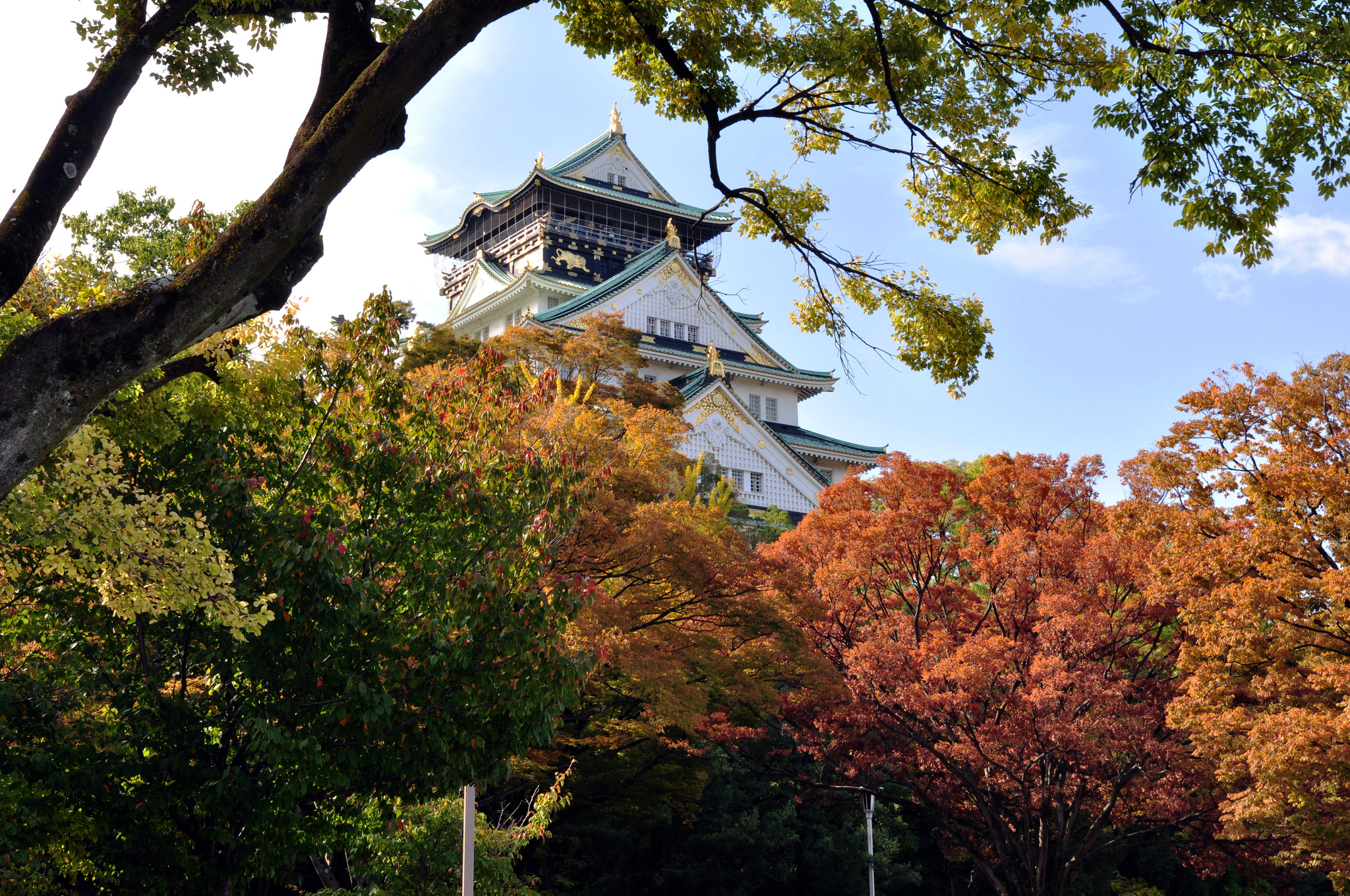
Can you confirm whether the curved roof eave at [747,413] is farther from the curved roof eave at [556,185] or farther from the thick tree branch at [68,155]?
the thick tree branch at [68,155]

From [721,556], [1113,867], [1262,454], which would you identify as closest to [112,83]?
[721,556]

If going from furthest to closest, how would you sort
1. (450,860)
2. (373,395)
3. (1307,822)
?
(1307,822) → (450,860) → (373,395)

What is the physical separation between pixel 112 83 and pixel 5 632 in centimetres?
502

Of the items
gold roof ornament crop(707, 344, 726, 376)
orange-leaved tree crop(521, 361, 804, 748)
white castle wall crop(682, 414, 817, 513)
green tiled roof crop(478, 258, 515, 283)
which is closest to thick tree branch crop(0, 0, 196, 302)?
orange-leaved tree crop(521, 361, 804, 748)

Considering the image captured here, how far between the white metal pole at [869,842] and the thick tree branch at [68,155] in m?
17.6

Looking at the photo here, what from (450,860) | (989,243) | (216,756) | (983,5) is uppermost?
(983,5)

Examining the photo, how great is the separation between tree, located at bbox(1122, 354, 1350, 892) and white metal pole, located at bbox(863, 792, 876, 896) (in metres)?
6.52

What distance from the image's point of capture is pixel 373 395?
28.8ft

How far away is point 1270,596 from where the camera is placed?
44.1 feet

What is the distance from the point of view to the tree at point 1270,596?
13109 mm

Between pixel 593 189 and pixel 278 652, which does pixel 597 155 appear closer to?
pixel 593 189

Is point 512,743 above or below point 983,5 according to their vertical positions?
below

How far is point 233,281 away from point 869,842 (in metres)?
18.2

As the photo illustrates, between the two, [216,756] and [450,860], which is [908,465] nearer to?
[450,860]
